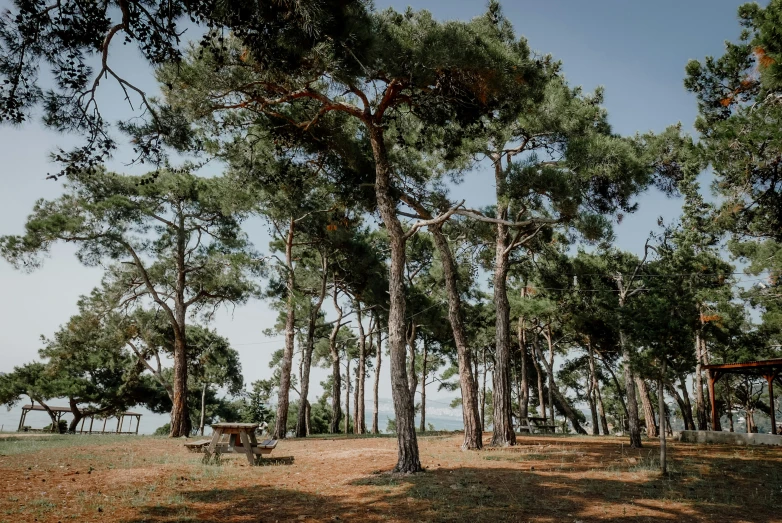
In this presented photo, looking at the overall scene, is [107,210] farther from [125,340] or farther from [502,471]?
[502,471]

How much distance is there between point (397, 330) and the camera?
7.61 m

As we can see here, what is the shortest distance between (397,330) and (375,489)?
2489mm

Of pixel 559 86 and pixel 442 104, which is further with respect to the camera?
pixel 559 86

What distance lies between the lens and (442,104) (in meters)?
8.23

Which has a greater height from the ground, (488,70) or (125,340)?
(488,70)

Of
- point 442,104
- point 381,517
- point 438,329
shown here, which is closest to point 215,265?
point 438,329

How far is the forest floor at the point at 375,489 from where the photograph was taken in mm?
4594

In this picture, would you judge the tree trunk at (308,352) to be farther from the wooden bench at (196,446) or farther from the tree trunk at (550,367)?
the tree trunk at (550,367)

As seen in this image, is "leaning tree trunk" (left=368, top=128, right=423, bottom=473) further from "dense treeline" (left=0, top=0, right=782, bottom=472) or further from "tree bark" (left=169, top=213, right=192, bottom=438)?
"tree bark" (left=169, top=213, right=192, bottom=438)

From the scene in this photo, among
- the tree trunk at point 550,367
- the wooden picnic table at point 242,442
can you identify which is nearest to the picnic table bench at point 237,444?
the wooden picnic table at point 242,442

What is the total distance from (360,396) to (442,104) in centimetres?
2029

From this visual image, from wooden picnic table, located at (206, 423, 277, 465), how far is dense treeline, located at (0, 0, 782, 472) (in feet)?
8.63

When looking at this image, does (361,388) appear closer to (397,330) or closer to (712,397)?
(712,397)

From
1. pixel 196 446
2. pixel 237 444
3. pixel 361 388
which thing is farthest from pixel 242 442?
pixel 361 388
